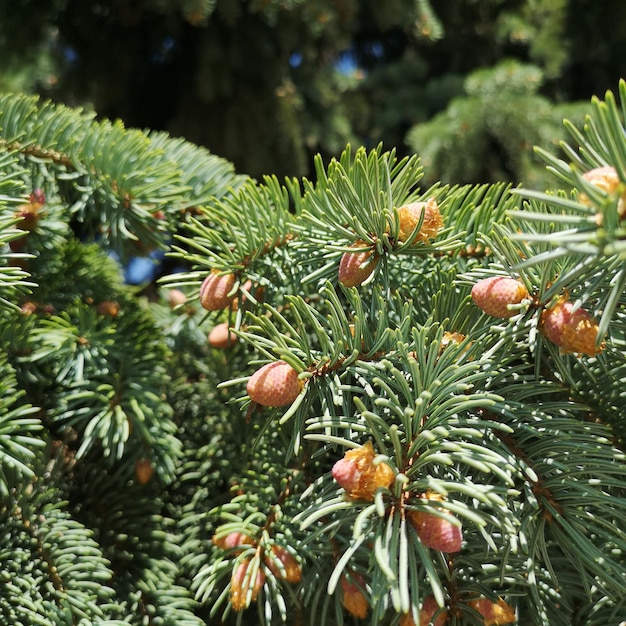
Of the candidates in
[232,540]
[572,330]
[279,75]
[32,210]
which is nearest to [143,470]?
[232,540]

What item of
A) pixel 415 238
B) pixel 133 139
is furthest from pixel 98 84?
pixel 415 238

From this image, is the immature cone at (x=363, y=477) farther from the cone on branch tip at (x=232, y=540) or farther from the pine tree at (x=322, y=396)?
the cone on branch tip at (x=232, y=540)

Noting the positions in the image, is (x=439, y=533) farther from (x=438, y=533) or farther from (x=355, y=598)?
(x=355, y=598)

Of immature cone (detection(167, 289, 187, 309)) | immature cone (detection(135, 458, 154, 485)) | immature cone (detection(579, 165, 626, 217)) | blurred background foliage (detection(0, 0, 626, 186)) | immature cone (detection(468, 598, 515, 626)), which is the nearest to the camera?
immature cone (detection(579, 165, 626, 217))

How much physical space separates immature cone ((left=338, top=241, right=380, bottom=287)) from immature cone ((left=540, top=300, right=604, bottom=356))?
0.11 m

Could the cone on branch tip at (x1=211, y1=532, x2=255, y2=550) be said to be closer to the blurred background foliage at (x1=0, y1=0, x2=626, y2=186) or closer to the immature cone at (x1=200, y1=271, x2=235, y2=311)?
the immature cone at (x1=200, y1=271, x2=235, y2=311)

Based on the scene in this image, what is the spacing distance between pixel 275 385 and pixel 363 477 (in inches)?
2.9

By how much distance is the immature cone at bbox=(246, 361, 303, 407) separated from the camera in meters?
0.35

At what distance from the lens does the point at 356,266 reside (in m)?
0.40

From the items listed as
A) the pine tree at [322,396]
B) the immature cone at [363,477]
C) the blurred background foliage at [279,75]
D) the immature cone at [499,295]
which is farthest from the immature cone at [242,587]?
the blurred background foliage at [279,75]

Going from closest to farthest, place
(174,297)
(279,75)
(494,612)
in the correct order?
(494,612), (174,297), (279,75)

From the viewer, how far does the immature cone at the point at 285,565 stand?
1.34 ft

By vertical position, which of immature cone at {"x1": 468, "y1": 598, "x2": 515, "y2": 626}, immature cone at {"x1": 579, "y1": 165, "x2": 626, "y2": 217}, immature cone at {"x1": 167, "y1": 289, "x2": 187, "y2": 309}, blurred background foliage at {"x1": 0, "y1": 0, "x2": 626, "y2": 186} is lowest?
immature cone at {"x1": 468, "y1": 598, "x2": 515, "y2": 626}

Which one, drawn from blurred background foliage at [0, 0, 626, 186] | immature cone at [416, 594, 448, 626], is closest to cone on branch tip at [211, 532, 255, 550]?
immature cone at [416, 594, 448, 626]
